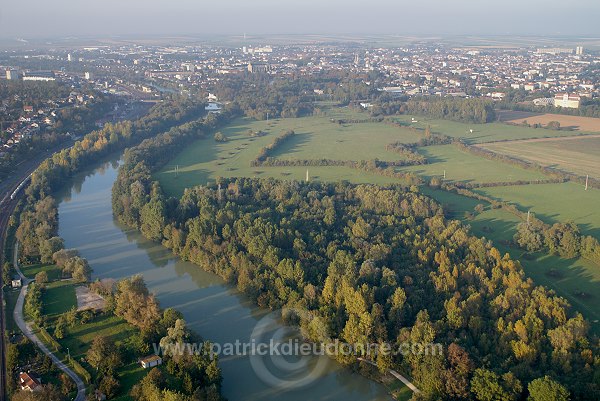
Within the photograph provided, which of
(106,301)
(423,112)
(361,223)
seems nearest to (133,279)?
(106,301)

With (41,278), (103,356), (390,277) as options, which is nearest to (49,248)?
(41,278)

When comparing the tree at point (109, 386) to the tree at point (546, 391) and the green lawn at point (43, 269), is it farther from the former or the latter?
the tree at point (546, 391)

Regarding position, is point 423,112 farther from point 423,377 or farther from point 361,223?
point 423,377

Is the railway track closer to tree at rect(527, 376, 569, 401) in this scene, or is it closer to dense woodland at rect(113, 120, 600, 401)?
dense woodland at rect(113, 120, 600, 401)

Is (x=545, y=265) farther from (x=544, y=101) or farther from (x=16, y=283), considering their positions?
(x=544, y=101)

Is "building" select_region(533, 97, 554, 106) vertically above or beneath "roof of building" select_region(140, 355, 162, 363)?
above

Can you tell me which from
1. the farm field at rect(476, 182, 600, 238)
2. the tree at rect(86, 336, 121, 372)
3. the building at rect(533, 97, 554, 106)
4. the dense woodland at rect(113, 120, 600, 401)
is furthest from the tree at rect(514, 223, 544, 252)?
the building at rect(533, 97, 554, 106)
